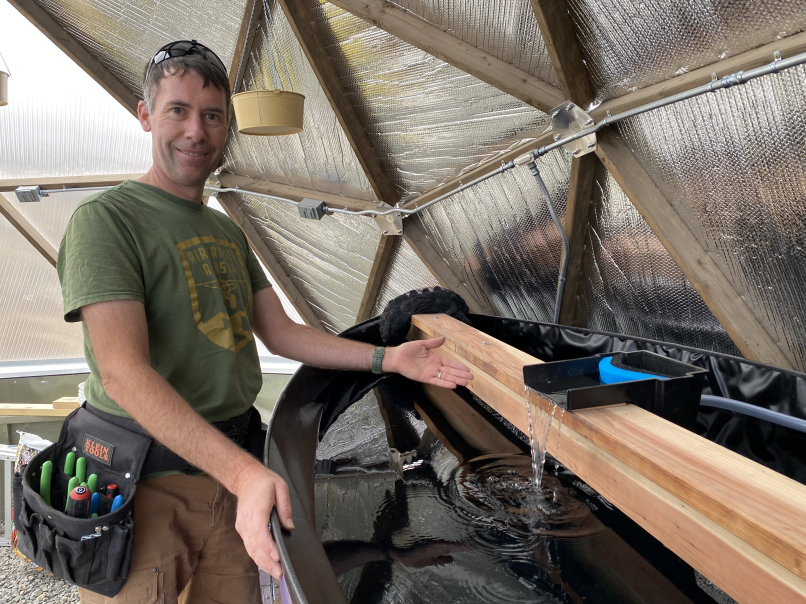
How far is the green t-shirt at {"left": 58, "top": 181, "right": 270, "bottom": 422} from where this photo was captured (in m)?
1.33

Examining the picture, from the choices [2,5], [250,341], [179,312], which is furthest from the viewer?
[2,5]

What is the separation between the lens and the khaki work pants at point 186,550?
4.80ft

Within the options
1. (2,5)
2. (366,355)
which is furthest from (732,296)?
(2,5)

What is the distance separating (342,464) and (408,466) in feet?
0.70

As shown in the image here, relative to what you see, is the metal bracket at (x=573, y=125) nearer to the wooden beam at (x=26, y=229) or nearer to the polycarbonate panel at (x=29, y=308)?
the wooden beam at (x=26, y=229)

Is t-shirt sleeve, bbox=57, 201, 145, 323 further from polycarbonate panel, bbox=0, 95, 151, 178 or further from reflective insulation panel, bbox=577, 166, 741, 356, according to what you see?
polycarbonate panel, bbox=0, 95, 151, 178

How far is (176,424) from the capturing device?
1.17 metres

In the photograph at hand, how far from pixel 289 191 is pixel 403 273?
1.24 meters

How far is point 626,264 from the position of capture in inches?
110

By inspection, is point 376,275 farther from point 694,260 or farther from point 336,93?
point 694,260

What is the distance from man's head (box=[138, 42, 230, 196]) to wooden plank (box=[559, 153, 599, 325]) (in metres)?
1.61

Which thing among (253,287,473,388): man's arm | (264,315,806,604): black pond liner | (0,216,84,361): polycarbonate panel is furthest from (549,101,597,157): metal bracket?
(0,216,84,361): polycarbonate panel

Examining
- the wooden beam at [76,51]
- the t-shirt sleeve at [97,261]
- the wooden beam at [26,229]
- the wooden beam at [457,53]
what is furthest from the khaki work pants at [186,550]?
the wooden beam at [26,229]

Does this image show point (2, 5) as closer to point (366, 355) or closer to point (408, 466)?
point (366, 355)
